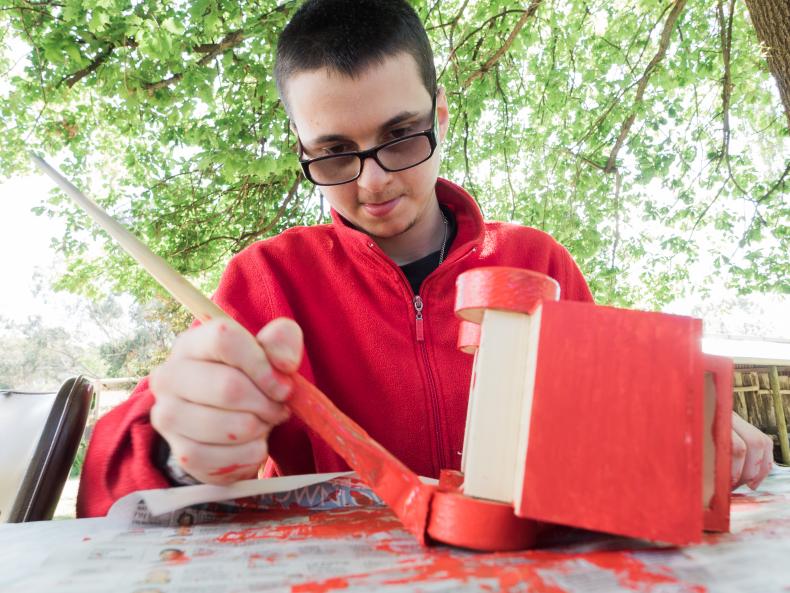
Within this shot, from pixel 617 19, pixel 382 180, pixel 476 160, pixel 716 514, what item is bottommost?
pixel 716 514

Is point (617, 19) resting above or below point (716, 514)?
above

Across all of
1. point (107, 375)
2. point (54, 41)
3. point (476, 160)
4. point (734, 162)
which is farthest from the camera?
point (107, 375)

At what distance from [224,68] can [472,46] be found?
2.33m

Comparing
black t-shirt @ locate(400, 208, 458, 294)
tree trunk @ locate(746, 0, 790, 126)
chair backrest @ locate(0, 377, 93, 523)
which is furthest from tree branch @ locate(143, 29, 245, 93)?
chair backrest @ locate(0, 377, 93, 523)

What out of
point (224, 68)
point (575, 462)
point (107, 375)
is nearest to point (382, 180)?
point (575, 462)

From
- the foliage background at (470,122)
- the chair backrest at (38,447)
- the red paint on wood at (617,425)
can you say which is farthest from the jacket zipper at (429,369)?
the foliage background at (470,122)

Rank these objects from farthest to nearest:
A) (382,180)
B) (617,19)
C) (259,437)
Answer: (617,19) < (382,180) < (259,437)

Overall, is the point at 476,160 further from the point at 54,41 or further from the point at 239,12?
the point at 54,41

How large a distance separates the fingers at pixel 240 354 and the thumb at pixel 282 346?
0.01m

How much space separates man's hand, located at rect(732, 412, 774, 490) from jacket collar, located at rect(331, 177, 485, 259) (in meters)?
0.99

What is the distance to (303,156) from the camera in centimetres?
167

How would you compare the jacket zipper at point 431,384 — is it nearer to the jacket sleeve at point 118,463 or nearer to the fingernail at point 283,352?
the jacket sleeve at point 118,463

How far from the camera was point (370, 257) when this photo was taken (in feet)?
5.93

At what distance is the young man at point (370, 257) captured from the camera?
1535mm
